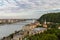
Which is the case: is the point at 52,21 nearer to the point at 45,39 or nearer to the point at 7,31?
the point at 45,39

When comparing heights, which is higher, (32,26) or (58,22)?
(58,22)

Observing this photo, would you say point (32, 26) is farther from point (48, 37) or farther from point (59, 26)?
point (48, 37)

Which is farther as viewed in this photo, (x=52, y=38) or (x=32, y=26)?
(x=32, y=26)

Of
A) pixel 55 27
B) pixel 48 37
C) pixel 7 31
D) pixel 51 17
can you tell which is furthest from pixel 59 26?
pixel 7 31

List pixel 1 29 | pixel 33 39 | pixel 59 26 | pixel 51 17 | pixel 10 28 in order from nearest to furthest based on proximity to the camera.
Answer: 1. pixel 33 39
2. pixel 51 17
3. pixel 59 26
4. pixel 1 29
5. pixel 10 28

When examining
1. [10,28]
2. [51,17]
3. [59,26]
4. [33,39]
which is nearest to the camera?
[33,39]

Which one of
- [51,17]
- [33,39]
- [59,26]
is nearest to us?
[33,39]

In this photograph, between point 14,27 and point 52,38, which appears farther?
point 14,27

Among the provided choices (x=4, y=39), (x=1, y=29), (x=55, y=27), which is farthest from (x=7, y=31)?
(x=55, y=27)

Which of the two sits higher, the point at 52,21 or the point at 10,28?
the point at 52,21
